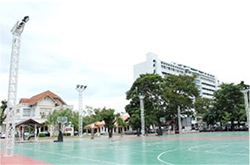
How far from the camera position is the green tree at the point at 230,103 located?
35.4 metres

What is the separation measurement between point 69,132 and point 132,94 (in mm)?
18122

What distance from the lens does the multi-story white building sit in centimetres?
6362

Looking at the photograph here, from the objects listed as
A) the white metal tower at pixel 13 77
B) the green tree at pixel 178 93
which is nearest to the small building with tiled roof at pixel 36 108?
the green tree at pixel 178 93

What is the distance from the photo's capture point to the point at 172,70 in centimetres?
6919

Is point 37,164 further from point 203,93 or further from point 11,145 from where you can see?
point 203,93

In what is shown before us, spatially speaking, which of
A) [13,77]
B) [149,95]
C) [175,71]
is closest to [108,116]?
[149,95]

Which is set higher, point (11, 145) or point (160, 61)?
point (160, 61)

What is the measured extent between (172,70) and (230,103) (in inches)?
1318

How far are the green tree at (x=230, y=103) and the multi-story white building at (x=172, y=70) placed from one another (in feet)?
75.6

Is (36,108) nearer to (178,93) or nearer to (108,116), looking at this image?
(108,116)

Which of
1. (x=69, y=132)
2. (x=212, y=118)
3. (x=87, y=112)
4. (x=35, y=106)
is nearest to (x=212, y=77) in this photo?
→ (x=212, y=118)

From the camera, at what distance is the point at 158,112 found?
110 ft

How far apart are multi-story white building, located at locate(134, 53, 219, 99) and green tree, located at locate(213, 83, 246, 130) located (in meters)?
23.0

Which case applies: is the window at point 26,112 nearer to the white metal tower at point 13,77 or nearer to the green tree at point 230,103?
the white metal tower at point 13,77
